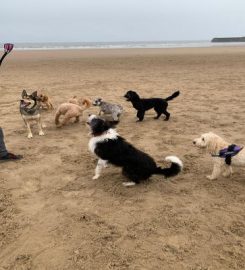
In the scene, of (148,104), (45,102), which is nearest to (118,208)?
(148,104)

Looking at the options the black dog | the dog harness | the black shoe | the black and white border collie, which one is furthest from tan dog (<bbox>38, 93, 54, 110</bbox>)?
the dog harness

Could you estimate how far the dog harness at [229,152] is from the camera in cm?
491

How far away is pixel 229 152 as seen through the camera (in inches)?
194

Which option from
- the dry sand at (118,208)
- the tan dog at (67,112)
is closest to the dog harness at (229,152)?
the dry sand at (118,208)

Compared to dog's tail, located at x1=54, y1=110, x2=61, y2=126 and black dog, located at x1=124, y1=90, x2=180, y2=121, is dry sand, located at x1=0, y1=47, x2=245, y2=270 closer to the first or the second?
dog's tail, located at x1=54, y1=110, x2=61, y2=126

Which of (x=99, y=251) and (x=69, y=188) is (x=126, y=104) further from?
(x=99, y=251)

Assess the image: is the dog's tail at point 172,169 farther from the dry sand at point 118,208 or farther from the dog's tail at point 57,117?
the dog's tail at point 57,117

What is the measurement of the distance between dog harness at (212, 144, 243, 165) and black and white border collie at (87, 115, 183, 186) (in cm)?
63

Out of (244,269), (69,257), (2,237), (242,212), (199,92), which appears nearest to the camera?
(244,269)

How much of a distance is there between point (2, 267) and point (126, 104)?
7.58 metres

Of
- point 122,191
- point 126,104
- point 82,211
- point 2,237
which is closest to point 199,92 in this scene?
point 126,104

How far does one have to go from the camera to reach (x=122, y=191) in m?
4.96

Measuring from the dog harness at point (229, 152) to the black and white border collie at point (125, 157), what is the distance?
0.63 meters

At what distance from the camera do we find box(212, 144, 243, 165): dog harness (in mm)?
4906
